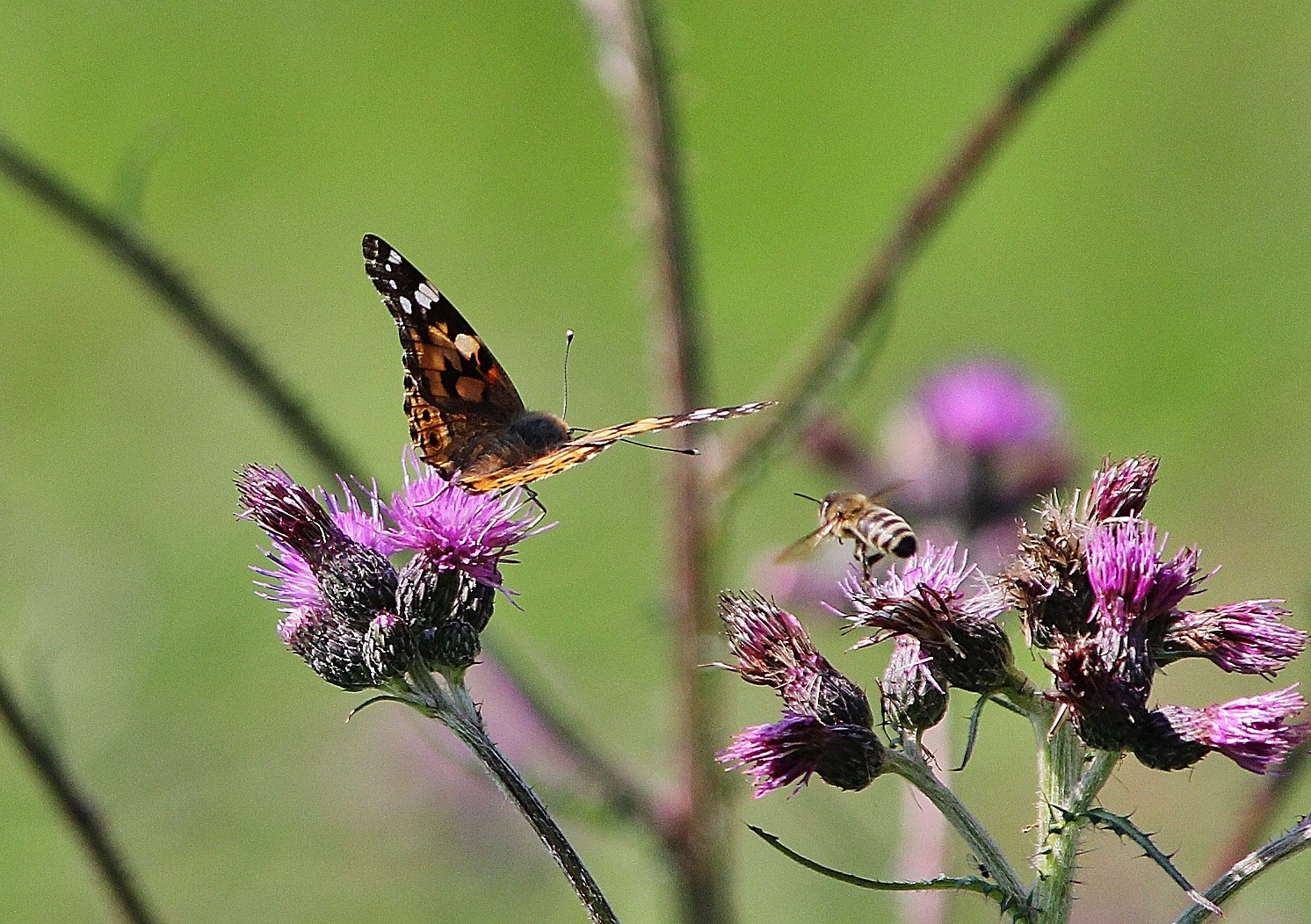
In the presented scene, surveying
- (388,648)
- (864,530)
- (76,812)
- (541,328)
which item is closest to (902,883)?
(388,648)

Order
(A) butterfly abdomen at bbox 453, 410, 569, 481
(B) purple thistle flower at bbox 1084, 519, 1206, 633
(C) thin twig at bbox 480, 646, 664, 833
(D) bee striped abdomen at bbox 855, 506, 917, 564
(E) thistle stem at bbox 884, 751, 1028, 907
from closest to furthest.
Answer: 1. (E) thistle stem at bbox 884, 751, 1028, 907
2. (B) purple thistle flower at bbox 1084, 519, 1206, 633
3. (D) bee striped abdomen at bbox 855, 506, 917, 564
4. (A) butterfly abdomen at bbox 453, 410, 569, 481
5. (C) thin twig at bbox 480, 646, 664, 833

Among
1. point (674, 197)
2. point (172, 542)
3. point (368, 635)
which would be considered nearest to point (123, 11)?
point (172, 542)

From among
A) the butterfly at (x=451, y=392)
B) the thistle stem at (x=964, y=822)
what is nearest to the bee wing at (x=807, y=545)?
the butterfly at (x=451, y=392)

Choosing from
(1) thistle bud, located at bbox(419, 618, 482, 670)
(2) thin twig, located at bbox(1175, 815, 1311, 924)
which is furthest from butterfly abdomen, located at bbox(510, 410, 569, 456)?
(2) thin twig, located at bbox(1175, 815, 1311, 924)

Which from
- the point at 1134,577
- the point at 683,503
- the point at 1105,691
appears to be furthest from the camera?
the point at 683,503

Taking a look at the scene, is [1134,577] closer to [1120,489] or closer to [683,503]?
[1120,489]

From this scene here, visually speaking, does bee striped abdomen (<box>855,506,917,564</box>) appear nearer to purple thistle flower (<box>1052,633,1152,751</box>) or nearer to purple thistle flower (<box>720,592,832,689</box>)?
purple thistle flower (<box>720,592,832,689</box>)
